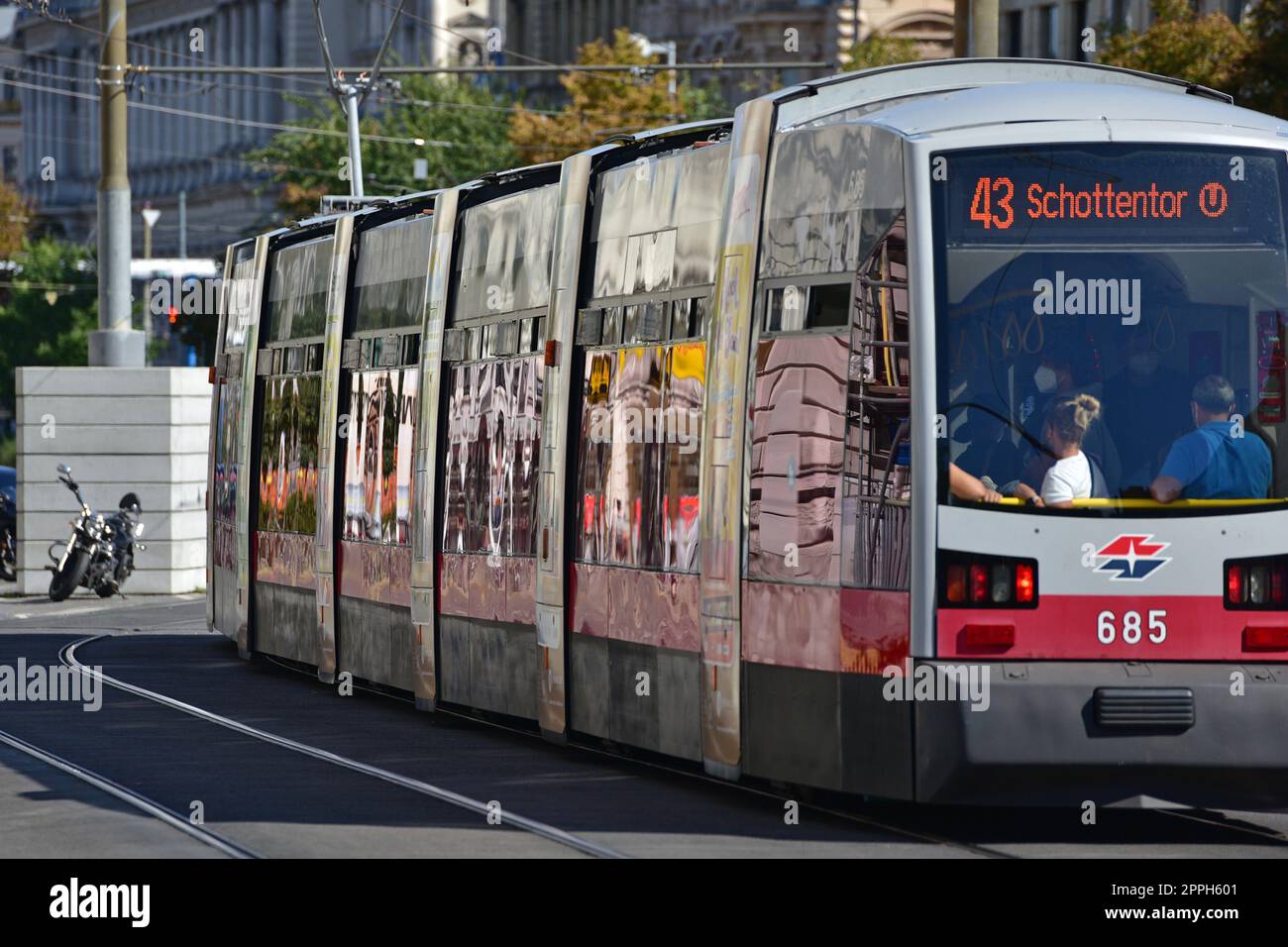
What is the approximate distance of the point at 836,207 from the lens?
1192cm

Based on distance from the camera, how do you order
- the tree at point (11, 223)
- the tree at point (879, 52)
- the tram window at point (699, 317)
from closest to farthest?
the tram window at point (699, 317)
the tree at point (879, 52)
the tree at point (11, 223)

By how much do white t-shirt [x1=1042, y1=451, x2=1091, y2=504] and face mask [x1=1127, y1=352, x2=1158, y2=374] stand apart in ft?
1.26

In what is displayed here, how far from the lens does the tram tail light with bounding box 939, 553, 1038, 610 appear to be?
11250 millimetres

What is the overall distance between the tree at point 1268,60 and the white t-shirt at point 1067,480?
26.3 metres

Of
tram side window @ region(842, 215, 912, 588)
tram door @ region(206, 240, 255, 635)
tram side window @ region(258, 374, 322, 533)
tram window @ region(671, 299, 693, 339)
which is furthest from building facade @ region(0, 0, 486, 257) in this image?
tram side window @ region(842, 215, 912, 588)

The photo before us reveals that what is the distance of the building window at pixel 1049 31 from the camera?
60.9 meters

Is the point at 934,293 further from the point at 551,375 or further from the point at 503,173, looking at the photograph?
the point at 503,173

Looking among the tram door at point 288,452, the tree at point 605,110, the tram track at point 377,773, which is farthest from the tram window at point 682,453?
the tree at point 605,110

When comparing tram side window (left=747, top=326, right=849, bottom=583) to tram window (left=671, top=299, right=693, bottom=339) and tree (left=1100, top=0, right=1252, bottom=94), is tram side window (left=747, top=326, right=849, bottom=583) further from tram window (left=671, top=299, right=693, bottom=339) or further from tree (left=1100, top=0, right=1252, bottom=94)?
tree (left=1100, top=0, right=1252, bottom=94)

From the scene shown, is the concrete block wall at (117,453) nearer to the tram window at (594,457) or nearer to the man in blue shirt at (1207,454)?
the tram window at (594,457)

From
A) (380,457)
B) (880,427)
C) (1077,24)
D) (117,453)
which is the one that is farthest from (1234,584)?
(1077,24)
